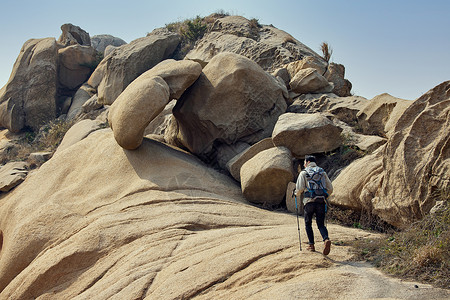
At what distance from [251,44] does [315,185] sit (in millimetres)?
11554

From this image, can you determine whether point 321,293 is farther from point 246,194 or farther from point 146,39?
point 146,39

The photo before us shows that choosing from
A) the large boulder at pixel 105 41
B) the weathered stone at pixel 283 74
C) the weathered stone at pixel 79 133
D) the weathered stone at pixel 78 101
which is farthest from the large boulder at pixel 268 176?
the large boulder at pixel 105 41

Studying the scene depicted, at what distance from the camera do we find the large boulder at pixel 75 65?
21.8m

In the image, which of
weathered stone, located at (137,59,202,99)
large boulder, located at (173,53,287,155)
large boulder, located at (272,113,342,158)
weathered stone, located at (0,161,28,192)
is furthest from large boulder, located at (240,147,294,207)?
weathered stone, located at (0,161,28,192)

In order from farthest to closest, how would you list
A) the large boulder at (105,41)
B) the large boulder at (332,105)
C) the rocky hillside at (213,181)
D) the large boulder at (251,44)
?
the large boulder at (105,41) < the large boulder at (251,44) < the large boulder at (332,105) < the rocky hillside at (213,181)

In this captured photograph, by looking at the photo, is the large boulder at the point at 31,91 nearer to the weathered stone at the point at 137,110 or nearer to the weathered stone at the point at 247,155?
the weathered stone at the point at 137,110

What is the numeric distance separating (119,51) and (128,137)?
10.2 m

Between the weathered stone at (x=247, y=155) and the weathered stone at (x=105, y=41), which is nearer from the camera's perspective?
the weathered stone at (x=247, y=155)

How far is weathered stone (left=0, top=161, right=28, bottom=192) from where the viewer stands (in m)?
13.6

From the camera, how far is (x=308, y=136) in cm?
1069

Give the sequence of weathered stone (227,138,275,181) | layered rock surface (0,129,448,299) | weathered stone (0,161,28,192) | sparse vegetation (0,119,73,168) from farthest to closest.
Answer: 1. sparse vegetation (0,119,73,168)
2. weathered stone (0,161,28,192)
3. weathered stone (227,138,275,181)
4. layered rock surface (0,129,448,299)

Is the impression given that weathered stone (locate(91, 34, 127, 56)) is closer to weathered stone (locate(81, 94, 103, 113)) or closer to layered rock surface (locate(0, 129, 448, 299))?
weathered stone (locate(81, 94, 103, 113))

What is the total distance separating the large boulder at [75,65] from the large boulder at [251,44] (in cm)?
608

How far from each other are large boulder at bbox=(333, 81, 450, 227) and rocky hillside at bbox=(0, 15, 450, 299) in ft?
0.07
